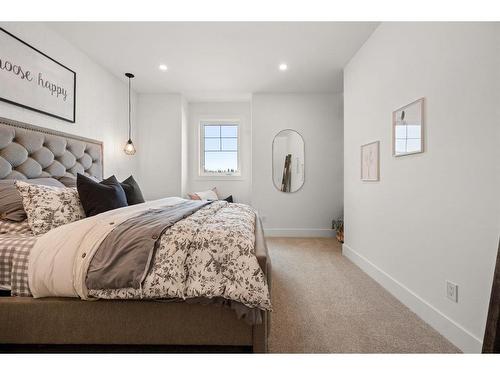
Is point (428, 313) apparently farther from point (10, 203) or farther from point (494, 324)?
point (10, 203)

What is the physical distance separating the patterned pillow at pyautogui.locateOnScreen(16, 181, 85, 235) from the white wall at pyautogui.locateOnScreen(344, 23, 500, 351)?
8.23 feet

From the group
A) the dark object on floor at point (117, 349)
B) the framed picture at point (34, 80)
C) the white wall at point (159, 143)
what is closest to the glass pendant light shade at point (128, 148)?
the white wall at point (159, 143)

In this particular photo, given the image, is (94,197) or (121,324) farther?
(94,197)

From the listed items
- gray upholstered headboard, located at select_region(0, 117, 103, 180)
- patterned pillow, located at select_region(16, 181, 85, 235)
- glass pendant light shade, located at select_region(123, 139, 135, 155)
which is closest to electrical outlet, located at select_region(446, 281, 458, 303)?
patterned pillow, located at select_region(16, 181, 85, 235)

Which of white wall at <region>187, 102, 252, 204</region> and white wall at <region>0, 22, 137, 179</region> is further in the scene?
white wall at <region>187, 102, 252, 204</region>

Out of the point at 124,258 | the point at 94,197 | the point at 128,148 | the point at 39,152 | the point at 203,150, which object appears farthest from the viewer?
the point at 203,150

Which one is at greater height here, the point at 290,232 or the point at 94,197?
the point at 94,197

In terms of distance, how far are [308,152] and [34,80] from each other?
374 centimetres

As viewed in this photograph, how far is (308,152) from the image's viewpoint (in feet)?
14.6

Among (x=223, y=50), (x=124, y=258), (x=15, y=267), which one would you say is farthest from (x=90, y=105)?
(x=124, y=258)

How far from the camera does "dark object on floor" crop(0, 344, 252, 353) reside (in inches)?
55.6

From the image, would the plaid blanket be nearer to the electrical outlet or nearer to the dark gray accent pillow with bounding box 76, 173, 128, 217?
the dark gray accent pillow with bounding box 76, 173, 128, 217

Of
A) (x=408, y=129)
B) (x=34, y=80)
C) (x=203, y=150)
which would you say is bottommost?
(x=408, y=129)

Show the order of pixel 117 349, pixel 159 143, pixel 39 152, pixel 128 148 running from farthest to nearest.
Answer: pixel 159 143
pixel 128 148
pixel 39 152
pixel 117 349
